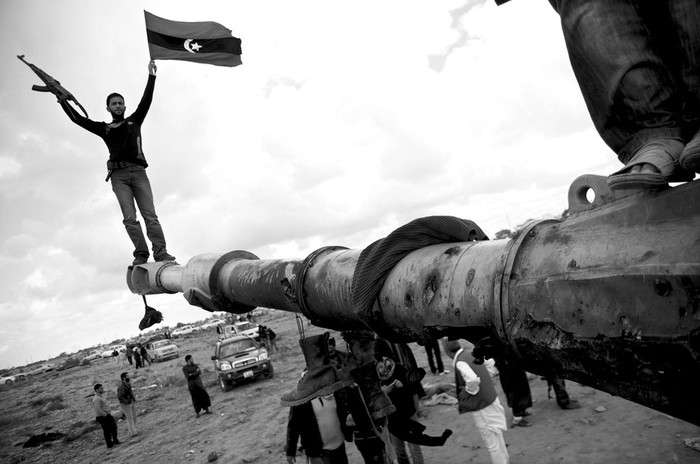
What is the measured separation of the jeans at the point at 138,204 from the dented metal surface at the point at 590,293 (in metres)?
4.24

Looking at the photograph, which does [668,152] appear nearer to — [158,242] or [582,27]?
[582,27]

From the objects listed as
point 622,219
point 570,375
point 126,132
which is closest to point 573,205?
point 622,219

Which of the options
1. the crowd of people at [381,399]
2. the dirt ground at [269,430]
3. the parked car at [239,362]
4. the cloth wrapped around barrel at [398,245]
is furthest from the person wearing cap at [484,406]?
the parked car at [239,362]

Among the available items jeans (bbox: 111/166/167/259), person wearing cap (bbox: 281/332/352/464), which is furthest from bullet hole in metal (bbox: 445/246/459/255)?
Result: jeans (bbox: 111/166/167/259)

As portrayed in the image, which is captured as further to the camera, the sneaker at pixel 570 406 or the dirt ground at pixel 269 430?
the sneaker at pixel 570 406

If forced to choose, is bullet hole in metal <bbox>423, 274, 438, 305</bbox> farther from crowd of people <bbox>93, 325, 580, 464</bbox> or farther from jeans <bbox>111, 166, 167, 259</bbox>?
jeans <bbox>111, 166, 167, 259</bbox>

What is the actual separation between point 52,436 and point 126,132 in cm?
1537

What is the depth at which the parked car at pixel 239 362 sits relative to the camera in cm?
1524

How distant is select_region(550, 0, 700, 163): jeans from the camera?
96 centimetres

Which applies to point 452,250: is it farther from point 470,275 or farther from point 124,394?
point 124,394

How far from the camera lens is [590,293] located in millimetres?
803

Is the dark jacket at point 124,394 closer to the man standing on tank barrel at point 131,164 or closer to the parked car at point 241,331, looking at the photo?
the man standing on tank barrel at point 131,164

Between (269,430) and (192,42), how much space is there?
346 inches

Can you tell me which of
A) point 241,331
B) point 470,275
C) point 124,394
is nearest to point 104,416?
point 124,394
